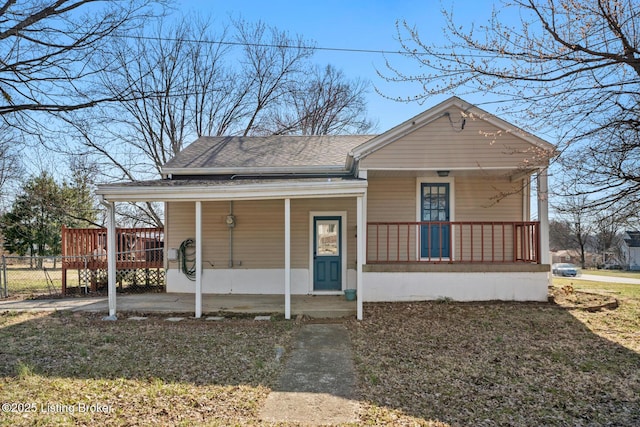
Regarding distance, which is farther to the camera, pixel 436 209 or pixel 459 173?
pixel 436 209

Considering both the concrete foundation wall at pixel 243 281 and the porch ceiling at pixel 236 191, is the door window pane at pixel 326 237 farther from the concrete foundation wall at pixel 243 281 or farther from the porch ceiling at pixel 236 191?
the porch ceiling at pixel 236 191

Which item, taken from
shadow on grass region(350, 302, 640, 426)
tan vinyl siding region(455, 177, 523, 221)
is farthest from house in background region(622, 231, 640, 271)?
shadow on grass region(350, 302, 640, 426)

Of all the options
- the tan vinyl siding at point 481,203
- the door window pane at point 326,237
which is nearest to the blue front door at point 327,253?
the door window pane at point 326,237

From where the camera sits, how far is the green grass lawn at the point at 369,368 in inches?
150

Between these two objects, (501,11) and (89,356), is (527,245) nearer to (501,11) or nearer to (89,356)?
(501,11)

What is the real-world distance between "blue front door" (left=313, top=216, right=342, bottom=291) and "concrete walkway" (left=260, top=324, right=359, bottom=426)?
3.94m

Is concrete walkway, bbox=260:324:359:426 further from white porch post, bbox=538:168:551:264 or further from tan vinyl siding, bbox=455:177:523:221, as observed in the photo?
tan vinyl siding, bbox=455:177:523:221

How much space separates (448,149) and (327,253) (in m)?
3.95

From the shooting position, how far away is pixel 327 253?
1051 cm

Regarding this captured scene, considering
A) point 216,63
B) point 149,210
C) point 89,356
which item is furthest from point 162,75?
point 89,356

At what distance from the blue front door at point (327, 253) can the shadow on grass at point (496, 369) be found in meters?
2.79

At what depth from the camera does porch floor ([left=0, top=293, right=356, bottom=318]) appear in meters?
8.30

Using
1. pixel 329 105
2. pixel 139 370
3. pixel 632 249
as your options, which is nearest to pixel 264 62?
pixel 329 105

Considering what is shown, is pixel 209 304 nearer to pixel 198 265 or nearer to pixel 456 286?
pixel 198 265
